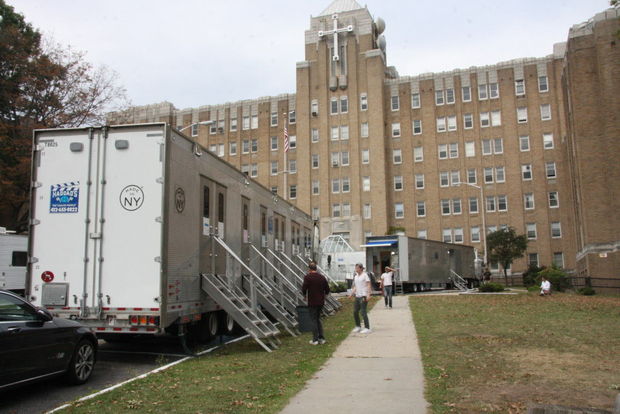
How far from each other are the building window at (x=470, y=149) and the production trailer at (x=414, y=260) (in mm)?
28619

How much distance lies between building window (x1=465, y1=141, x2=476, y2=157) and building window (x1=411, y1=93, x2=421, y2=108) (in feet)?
24.7

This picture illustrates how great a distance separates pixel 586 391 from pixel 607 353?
3.43m

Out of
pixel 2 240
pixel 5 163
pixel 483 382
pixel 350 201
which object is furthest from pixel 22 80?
pixel 350 201

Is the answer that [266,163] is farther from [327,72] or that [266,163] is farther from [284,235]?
[284,235]

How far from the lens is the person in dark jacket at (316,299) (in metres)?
12.0

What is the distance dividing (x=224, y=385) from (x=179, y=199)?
150 inches

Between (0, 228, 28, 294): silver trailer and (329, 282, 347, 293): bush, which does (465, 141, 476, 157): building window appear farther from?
(0, 228, 28, 294): silver trailer

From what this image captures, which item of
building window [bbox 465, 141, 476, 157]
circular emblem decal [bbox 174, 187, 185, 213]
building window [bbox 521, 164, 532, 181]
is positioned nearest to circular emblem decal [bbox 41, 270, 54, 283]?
circular emblem decal [bbox 174, 187, 185, 213]

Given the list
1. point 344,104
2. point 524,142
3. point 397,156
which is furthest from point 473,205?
point 344,104

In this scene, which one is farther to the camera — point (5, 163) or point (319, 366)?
point (5, 163)

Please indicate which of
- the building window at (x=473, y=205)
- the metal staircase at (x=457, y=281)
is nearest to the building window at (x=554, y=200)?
the building window at (x=473, y=205)

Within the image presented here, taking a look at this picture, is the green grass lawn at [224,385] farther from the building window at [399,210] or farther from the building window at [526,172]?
the building window at [526,172]

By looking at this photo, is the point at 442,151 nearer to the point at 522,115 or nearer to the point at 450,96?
the point at 450,96

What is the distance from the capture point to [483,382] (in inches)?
307
